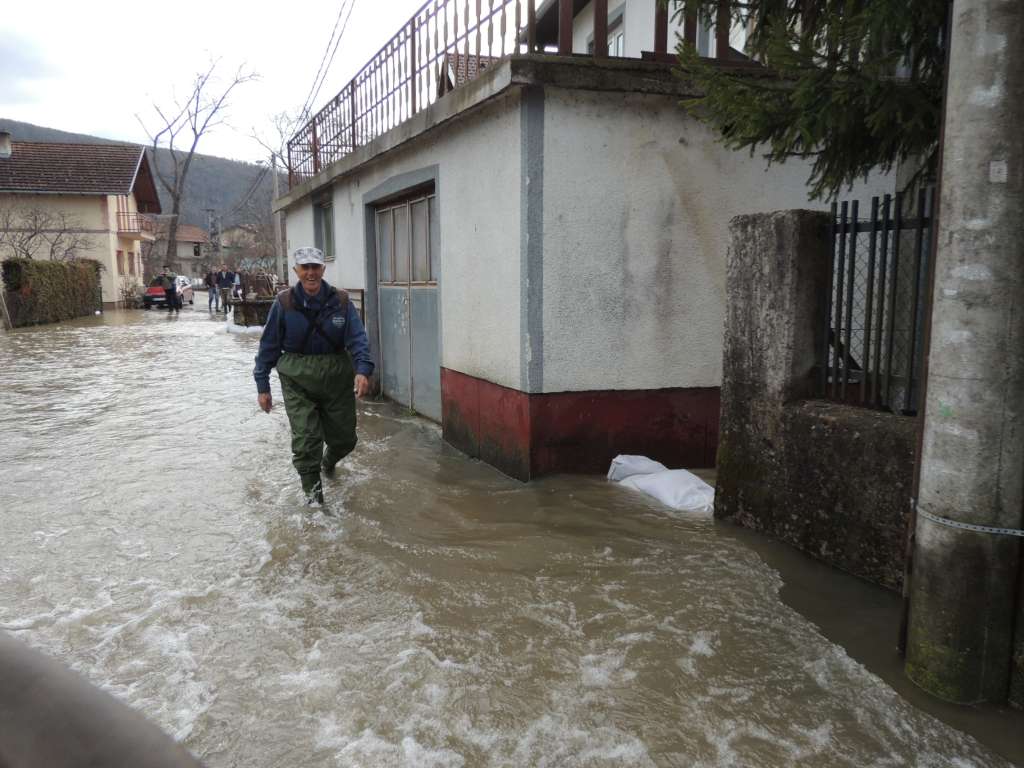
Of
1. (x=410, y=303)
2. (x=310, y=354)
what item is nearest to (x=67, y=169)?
(x=410, y=303)

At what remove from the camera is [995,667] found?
301 cm

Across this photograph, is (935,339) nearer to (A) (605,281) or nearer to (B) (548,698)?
(B) (548,698)

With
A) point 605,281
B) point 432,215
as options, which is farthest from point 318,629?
point 432,215

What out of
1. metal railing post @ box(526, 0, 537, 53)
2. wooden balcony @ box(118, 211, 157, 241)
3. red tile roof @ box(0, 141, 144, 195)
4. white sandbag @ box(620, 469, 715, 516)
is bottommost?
white sandbag @ box(620, 469, 715, 516)

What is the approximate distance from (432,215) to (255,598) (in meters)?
5.02

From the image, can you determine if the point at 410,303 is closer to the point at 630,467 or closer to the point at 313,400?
the point at 313,400

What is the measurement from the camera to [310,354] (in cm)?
566

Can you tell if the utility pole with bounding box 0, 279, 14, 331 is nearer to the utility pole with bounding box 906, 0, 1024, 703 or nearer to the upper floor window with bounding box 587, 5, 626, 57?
→ the upper floor window with bounding box 587, 5, 626, 57

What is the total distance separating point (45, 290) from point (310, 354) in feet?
74.8

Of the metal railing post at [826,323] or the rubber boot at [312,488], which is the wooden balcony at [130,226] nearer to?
the rubber boot at [312,488]

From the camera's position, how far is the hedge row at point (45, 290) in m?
22.9

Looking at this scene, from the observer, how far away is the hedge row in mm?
22922

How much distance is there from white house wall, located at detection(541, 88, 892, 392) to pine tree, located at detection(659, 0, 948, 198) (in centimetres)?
137

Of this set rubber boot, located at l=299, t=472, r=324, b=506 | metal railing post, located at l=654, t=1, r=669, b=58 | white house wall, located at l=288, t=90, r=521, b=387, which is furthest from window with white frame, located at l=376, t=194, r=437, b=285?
rubber boot, located at l=299, t=472, r=324, b=506
